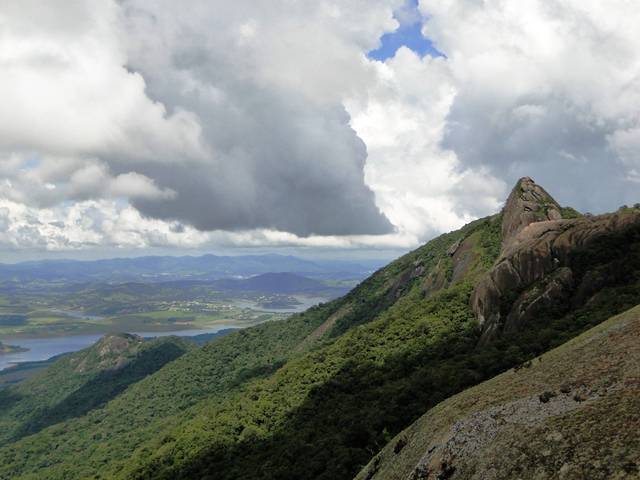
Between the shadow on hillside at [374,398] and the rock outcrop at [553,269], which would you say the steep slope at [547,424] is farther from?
the rock outcrop at [553,269]

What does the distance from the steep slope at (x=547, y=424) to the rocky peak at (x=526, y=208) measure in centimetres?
6826

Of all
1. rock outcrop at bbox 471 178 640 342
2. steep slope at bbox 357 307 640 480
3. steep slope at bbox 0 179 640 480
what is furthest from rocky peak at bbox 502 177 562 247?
steep slope at bbox 357 307 640 480

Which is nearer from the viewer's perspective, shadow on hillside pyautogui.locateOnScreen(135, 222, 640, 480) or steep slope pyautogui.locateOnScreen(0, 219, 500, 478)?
shadow on hillside pyautogui.locateOnScreen(135, 222, 640, 480)

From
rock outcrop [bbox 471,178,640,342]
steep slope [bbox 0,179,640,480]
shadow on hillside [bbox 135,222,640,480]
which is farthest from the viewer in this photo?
rock outcrop [bbox 471,178,640,342]

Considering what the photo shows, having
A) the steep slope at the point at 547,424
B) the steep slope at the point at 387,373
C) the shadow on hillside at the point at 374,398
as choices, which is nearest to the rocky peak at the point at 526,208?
the steep slope at the point at 387,373

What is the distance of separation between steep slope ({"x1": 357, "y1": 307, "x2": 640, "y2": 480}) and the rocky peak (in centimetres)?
6826

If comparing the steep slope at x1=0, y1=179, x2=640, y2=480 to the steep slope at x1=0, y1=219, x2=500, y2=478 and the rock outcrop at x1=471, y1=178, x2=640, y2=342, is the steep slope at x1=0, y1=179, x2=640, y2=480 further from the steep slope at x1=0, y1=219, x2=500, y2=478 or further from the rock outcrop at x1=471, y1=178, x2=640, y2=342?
the steep slope at x1=0, y1=219, x2=500, y2=478

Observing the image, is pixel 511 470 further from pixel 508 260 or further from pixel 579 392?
pixel 508 260

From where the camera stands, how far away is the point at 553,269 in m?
Answer: 61.7

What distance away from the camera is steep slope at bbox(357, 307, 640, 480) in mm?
16047

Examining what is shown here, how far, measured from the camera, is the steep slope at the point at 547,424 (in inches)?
632

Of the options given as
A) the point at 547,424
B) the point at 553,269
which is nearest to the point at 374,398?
the point at 553,269

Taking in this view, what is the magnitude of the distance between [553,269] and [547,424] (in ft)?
159

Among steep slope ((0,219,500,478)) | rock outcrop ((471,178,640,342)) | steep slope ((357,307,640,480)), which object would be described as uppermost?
rock outcrop ((471,178,640,342))
